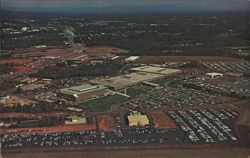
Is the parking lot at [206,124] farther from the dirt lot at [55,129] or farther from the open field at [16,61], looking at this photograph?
the open field at [16,61]

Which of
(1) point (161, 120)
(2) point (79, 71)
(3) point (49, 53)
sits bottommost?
(1) point (161, 120)

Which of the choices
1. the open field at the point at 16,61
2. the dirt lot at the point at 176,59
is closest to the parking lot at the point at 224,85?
the dirt lot at the point at 176,59

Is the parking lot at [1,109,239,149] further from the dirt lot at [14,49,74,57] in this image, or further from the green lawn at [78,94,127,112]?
the dirt lot at [14,49,74,57]

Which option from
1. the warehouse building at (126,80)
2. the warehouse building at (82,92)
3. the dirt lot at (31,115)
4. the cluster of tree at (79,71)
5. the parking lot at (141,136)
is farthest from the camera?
the cluster of tree at (79,71)

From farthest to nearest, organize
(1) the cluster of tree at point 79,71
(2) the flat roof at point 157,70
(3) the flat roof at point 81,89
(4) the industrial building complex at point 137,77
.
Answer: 1. (2) the flat roof at point 157,70
2. (1) the cluster of tree at point 79,71
3. (4) the industrial building complex at point 137,77
4. (3) the flat roof at point 81,89

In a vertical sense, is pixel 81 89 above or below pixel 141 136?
above

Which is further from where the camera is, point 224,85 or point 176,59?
point 176,59

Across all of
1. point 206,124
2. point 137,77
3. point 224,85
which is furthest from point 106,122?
point 224,85

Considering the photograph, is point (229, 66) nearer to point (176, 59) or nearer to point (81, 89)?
point (176, 59)
